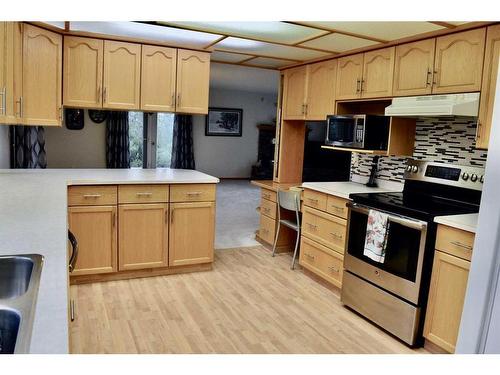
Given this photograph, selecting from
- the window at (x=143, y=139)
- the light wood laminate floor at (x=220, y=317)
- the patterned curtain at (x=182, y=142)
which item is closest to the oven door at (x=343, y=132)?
the light wood laminate floor at (x=220, y=317)

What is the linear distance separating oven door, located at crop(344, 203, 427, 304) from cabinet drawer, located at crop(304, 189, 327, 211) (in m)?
0.46

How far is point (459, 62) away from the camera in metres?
2.64

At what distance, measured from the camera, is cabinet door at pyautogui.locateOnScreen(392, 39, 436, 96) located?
113 inches

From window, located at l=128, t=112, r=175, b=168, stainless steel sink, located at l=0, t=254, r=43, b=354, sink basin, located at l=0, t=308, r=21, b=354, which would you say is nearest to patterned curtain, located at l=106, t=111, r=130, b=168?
window, located at l=128, t=112, r=175, b=168

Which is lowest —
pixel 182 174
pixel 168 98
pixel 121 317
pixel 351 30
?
pixel 121 317

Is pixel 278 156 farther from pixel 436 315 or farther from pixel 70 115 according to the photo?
pixel 70 115

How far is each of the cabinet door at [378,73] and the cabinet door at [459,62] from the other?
0.42m

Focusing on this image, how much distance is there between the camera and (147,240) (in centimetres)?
345

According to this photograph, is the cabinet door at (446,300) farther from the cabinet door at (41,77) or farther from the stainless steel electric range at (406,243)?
the cabinet door at (41,77)

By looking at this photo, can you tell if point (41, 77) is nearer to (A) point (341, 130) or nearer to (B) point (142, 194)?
(B) point (142, 194)

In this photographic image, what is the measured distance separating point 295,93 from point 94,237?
250cm

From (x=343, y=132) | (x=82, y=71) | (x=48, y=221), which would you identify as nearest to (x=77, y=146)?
(x=82, y=71)
